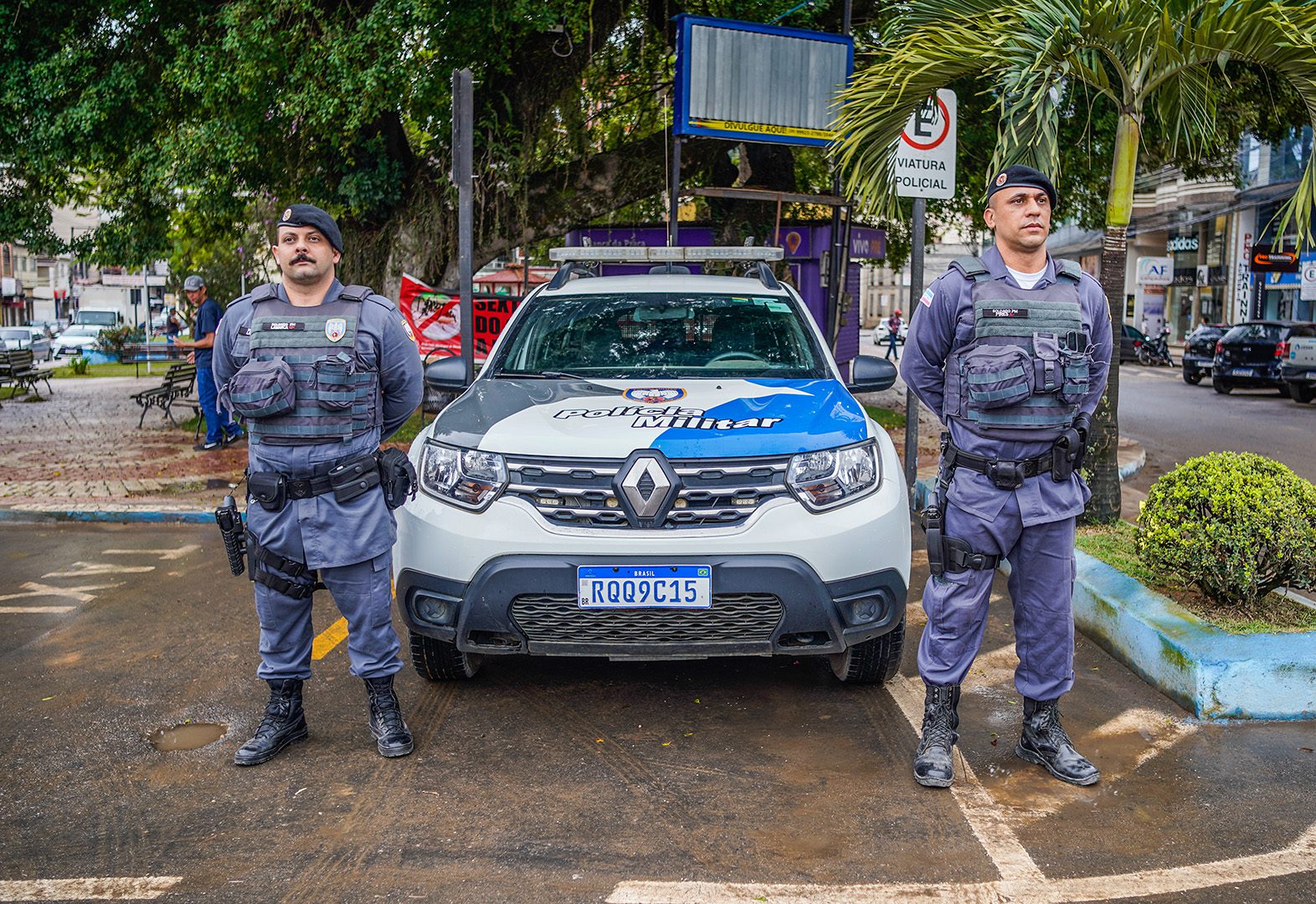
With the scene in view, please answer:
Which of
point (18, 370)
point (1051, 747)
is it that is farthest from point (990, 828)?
point (18, 370)

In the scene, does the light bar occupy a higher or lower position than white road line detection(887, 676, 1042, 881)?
higher

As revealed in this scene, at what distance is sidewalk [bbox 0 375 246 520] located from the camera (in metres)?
8.72

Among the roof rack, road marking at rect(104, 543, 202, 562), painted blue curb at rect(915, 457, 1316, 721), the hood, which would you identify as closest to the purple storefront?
road marking at rect(104, 543, 202, 562)

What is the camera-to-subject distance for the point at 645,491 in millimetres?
4027

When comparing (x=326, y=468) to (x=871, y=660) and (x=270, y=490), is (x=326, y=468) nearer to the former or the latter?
(x=270, y=490)

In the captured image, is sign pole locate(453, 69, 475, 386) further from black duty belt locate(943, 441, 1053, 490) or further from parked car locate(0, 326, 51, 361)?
parked car locate(0, 326, 51, 361)

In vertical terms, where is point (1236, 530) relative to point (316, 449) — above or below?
below

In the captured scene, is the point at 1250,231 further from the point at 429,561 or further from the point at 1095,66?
the point at 429,561

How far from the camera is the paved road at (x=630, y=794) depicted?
10.4ft

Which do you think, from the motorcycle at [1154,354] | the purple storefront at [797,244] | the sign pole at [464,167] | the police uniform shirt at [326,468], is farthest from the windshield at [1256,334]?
the police uniform shirt at [326,468]

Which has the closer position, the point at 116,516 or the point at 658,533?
the point at 658,533

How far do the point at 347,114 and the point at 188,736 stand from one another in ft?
26.1

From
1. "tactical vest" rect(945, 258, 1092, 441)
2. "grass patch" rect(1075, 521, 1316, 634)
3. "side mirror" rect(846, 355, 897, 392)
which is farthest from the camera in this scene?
"side mirror" rect(846, 355, 897, 392)

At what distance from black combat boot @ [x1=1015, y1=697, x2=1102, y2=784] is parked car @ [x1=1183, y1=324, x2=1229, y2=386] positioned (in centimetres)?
2345
